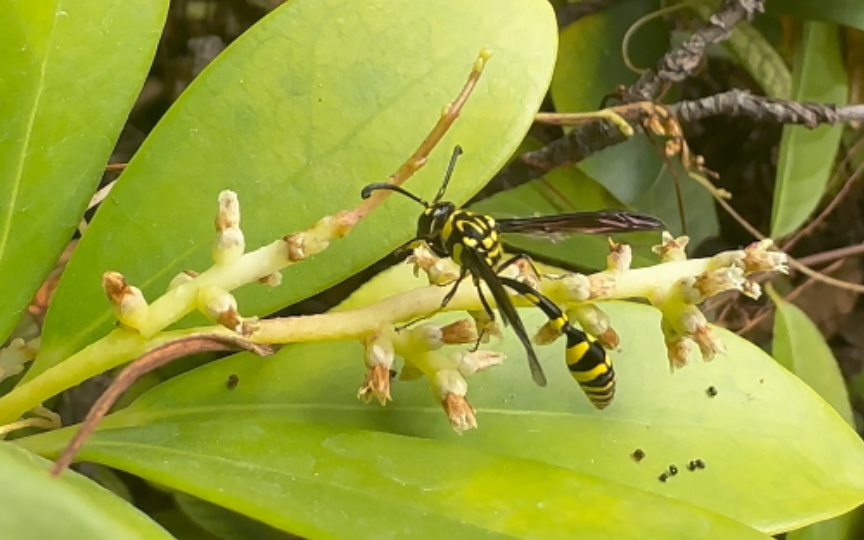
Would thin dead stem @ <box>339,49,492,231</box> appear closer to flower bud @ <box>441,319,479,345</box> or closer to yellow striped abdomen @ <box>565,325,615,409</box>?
flower bud @ <box>441,319,479,345</box>

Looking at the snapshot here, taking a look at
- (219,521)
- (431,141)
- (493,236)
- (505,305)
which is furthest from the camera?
(219,521)

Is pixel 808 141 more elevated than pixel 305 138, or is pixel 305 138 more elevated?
pixel 305 138

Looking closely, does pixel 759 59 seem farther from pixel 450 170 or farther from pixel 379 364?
pixel 379 364

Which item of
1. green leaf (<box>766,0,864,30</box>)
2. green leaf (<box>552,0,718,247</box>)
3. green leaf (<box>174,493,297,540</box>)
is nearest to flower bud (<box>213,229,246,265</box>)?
green leaf (<box>174,493,297,540</box>)

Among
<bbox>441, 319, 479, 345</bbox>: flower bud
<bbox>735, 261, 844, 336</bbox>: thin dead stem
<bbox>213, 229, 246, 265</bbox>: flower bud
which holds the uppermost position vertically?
<bbox>213, 229, 246, 265</bbox>: flower bud

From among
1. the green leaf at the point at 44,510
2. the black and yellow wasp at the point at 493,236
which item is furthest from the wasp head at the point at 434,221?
the green leaf at the point at 44,510

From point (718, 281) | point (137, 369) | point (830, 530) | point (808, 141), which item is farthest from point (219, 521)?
point (808, 141)
